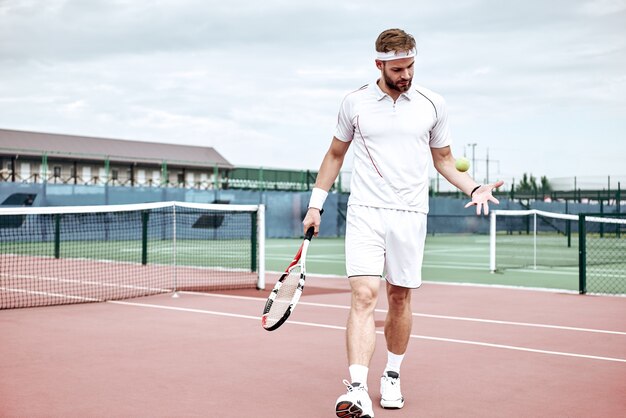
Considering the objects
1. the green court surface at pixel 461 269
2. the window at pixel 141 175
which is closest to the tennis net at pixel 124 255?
the green court surface at pixel 461 269

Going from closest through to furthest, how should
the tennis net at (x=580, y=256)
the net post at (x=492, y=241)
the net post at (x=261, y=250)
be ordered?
the tennis net at (x=580, y=256)
the net post at (x=261, y=250)
the net post at (x=492, y=241)

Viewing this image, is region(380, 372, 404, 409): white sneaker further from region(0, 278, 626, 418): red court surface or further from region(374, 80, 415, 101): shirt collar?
region(374, 80, 415, 101): shirt collar

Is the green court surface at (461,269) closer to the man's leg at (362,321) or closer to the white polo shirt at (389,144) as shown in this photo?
the white polo shirt at (389,144)

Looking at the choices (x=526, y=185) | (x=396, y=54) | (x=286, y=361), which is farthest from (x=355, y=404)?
(x=526, y=185)

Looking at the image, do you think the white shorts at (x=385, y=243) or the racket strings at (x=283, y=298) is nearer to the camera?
the white shorts at (x=385, y=243)

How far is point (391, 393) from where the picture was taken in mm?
4812

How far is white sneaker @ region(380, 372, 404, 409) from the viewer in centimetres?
479

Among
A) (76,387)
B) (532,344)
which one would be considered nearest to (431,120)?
(76,387)

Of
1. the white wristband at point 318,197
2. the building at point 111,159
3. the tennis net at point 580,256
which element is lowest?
the tennis net at point 580,256

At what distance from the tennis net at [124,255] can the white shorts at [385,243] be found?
221 inches

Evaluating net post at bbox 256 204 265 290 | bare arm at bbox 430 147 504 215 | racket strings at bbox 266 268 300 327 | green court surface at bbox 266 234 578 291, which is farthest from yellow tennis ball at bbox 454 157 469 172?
green court surface at bbox 266 234 578 291

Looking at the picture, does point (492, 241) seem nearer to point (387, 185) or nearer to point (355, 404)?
point (387, 185)

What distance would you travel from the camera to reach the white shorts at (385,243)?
464 centimetres

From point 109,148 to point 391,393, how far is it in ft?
214
